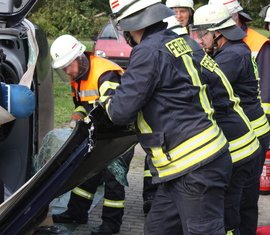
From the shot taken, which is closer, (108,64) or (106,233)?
(108,64)

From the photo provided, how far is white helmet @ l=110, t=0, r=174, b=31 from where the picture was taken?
3.13 metres

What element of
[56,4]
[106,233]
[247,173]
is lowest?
[56,4]

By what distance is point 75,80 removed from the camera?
403 centimetres

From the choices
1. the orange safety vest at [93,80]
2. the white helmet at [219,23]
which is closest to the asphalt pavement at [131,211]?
the orange safety vest at [93,80]

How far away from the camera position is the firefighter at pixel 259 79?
4.30 metres

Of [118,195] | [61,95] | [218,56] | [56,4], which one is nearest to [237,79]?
[218,56]

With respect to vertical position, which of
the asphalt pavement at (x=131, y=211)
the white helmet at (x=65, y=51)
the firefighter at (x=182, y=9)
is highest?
the white helmet at (x=65, y=51)

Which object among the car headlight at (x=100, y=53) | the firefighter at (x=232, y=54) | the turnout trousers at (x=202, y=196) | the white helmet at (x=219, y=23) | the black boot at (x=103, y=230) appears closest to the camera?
the turnout trousers at (x=202, y=196)

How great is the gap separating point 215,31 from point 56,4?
27.0m

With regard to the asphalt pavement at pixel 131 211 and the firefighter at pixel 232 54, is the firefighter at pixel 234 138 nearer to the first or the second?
the firefighter at pixel 232 54

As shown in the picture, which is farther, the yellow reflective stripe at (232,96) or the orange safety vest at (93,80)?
the orange safety vest at (93,80)

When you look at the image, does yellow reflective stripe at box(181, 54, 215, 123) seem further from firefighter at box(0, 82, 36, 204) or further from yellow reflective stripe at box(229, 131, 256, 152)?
firefighter at box(0, 82, 36, 204)

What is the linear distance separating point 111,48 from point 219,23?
9.85m

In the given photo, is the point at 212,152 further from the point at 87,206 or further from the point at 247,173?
the point at 87,206
